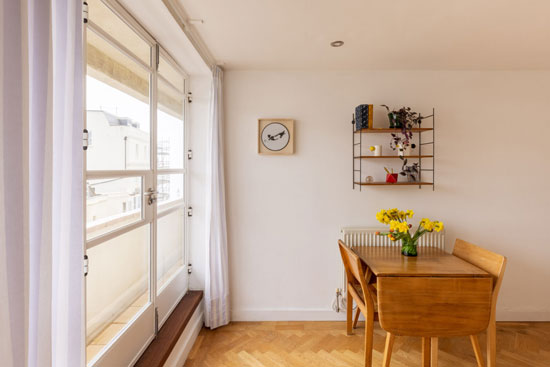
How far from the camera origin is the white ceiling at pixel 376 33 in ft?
5.68

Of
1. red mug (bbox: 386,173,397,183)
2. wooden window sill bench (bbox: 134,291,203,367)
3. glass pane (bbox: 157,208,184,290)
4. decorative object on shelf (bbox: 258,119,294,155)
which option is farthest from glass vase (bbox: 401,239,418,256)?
glass pane (bbox: 157,208,184,290)

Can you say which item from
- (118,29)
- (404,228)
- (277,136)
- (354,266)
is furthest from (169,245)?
(404,228)

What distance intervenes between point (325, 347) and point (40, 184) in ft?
7.54

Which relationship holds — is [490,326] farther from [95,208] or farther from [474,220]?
[95,208]

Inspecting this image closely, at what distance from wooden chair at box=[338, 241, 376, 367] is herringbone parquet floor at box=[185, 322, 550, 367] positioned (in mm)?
205

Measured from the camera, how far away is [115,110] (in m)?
1.55

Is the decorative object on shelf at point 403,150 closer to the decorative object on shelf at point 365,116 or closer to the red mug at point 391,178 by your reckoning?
the red mug at point 391,178

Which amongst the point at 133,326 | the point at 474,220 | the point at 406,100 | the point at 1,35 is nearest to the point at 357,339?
the point at 474,220

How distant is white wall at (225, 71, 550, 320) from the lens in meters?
2.75

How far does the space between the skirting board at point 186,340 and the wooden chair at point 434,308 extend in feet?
4.56

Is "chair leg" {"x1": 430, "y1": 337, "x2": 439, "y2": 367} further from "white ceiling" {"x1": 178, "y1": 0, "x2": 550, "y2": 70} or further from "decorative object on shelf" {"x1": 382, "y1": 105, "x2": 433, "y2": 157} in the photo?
"white ceiling" {"x1": 178, "y1": 0, "x2": 550, "y2": 70}

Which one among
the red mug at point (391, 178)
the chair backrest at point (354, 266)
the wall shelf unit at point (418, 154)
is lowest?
the chair backrest at point (354, 266)

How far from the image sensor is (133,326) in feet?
5.53

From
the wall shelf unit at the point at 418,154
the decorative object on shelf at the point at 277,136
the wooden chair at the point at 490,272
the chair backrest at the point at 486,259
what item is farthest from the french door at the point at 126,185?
the chair backrest at the point at 486,259
